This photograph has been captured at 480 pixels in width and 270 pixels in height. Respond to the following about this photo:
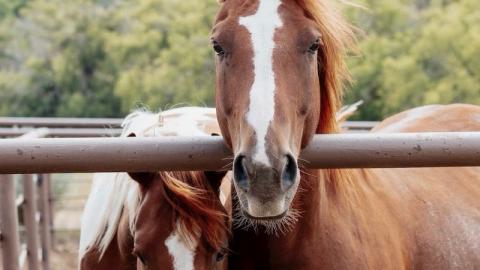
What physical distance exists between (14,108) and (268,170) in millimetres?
37143

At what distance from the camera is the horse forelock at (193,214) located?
244cm

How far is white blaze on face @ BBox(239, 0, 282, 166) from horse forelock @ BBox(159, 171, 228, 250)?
0.54 m

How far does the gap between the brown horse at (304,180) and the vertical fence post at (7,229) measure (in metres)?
1.60

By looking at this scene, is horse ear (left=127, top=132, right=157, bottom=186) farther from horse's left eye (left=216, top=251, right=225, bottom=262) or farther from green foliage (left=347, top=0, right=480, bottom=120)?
green foliage (left=347, top=0, right=480, bottom=120)

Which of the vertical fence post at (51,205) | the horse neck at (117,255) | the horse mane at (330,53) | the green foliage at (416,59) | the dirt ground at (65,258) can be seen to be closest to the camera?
the horse mane at (330,53)

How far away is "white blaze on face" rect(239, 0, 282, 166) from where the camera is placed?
1982 millimetres

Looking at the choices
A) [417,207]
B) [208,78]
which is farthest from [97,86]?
[417,207]

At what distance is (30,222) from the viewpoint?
466 centimetres

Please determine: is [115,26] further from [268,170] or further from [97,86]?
[268,170]

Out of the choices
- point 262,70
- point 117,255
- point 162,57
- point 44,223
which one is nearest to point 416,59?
point 162,57

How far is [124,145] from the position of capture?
2018 millimetres

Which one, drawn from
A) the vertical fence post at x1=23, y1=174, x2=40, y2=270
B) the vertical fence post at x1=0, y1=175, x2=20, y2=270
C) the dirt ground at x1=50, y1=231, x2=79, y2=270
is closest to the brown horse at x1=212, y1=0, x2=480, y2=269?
the vertical fence post at x1=0, y1=175, x2=20, y2=270

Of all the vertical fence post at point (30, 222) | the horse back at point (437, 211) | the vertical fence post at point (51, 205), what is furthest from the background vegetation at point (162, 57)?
the horse back at point (437, 211)

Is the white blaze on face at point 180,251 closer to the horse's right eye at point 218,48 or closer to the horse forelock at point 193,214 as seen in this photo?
the horse forelock at point 193,214
